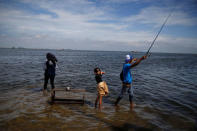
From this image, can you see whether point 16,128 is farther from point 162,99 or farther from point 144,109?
point 162,99

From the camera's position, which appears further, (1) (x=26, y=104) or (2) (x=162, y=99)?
(2) (x=162, y=99)

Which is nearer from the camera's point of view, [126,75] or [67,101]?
[126,75]

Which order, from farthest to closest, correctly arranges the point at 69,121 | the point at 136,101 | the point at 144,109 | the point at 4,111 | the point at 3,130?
the point at 136,101 → the point at 144,109 → the point at 4,111 → the point at 69,121 → the point at 3,130

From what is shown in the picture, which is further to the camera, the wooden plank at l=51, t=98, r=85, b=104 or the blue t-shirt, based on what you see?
the wooden plank at l=51, t=98, r=85, b=104

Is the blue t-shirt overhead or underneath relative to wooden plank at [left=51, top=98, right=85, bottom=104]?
overhead

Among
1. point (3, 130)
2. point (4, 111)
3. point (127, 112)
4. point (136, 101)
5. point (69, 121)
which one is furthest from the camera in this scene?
point (136, 101)

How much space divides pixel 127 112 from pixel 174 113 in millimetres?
2335

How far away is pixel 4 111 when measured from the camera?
611 cm

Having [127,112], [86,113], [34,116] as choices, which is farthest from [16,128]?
[127,112]

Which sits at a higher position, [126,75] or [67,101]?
[126,75]

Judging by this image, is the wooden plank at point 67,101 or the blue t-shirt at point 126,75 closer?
the blue t-shirt at point 126,75

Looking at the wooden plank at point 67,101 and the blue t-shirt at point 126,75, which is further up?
the blue t-shirt at point 126,75

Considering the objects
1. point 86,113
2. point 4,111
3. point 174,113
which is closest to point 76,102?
point 86,113

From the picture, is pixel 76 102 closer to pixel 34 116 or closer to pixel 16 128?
pixel 34 116
